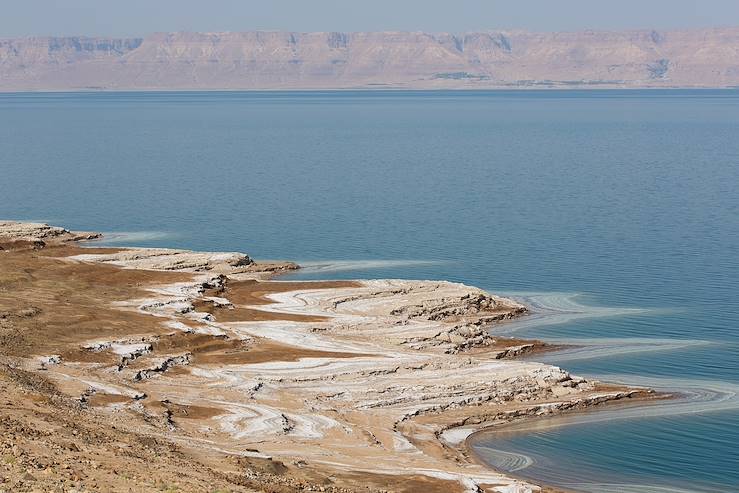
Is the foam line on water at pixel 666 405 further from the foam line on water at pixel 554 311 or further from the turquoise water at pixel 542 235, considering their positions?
the foam line on water at pixel 554 311

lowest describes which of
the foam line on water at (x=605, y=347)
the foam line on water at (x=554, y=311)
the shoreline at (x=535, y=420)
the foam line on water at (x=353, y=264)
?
the shoreline at (x=535, y=420)

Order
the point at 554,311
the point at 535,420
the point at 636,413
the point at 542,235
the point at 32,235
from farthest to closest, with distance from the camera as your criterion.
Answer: the point at 542,235
the point at 32,235
the point at 554,311
the point at 636,413
the point at 535,420

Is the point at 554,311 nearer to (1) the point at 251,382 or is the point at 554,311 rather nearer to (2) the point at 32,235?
(1) the point at 251,382

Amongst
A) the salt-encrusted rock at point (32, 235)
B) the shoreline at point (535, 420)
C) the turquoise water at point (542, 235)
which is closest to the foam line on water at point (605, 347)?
the turquoise water at point (542, 235)

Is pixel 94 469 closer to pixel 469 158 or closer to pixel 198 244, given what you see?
pixel 198 244

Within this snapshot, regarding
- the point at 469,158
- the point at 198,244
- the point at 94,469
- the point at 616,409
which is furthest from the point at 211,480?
the point at 469,158

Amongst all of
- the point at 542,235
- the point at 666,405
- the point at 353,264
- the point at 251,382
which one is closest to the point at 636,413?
the point at 666,405
